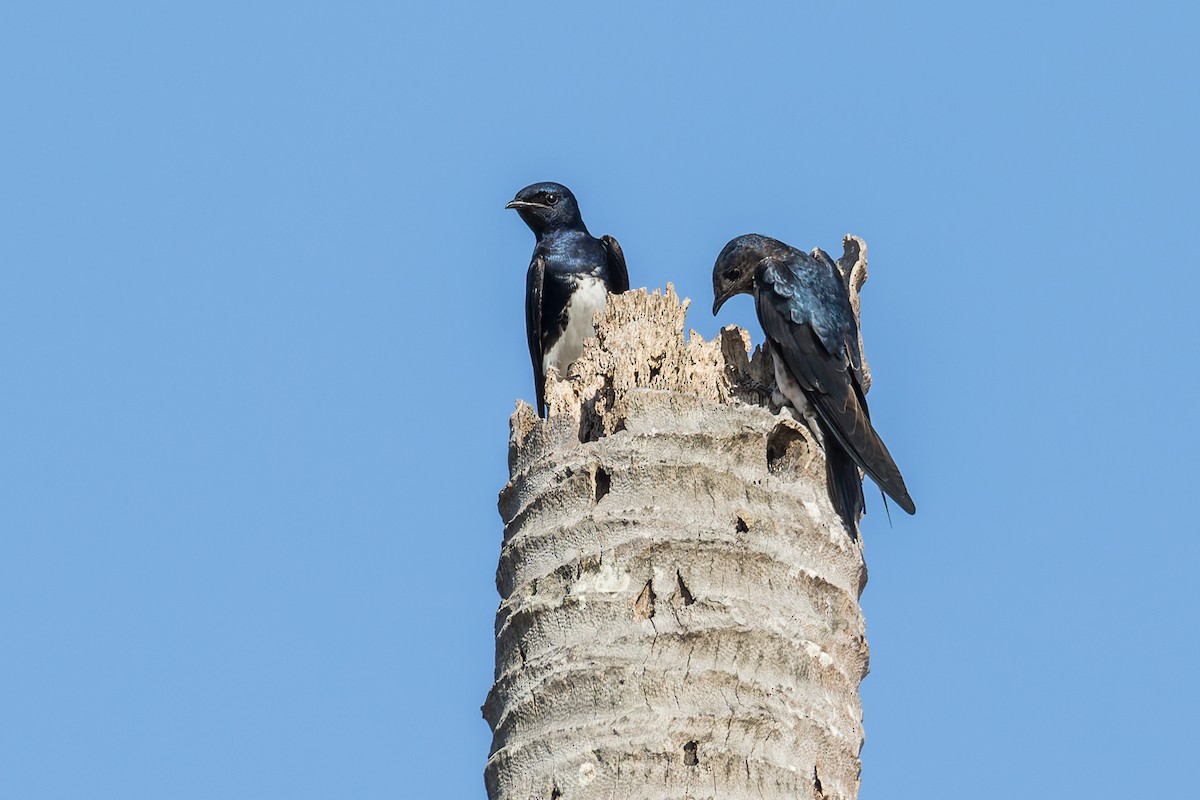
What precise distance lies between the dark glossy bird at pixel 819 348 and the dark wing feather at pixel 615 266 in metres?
1.94

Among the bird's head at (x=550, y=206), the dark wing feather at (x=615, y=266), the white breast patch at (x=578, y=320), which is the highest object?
the bird's head at (x=550, y=206)

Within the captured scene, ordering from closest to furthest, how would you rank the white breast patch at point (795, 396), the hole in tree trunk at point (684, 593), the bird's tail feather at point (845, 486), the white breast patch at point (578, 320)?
1. the hole in tree trunk at point (684, 593)
2. the bird's tail feather at point (845, 486)
3. the white breast patch at point (795, 396)
4. the white breast patch at point (578, 320)

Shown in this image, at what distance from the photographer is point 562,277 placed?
1057 cm

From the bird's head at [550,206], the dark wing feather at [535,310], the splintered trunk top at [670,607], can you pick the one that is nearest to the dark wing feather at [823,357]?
the splintered trunk top at [670,607]

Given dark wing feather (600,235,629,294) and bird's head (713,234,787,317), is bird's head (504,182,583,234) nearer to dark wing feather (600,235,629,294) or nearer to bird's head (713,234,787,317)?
dark wing feather (600,235,629,294)

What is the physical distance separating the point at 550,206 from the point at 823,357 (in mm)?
4109

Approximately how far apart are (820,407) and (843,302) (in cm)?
106

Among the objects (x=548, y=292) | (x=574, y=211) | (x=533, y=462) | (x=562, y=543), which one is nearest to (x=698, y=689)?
(x=562, y=543)

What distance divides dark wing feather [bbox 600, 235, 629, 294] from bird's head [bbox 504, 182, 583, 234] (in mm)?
334

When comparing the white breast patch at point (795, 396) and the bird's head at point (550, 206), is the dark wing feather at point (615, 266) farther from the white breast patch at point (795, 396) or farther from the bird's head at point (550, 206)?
the white breast patch at point (795, 396)

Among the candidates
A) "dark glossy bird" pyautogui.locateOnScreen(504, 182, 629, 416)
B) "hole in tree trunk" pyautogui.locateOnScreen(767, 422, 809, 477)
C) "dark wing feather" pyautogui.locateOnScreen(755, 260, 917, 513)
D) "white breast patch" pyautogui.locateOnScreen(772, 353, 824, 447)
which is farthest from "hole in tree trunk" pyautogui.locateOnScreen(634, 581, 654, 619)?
"dark glossy bird" pyautogui.locateOnScreen(504, 182, 629, 416)

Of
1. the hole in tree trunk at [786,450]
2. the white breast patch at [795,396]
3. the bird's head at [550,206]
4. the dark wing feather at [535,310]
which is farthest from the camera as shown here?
the bird's head at [550,206]

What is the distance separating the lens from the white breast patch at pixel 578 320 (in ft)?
33.8

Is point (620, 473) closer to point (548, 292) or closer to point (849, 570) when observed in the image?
point (849, 570)
